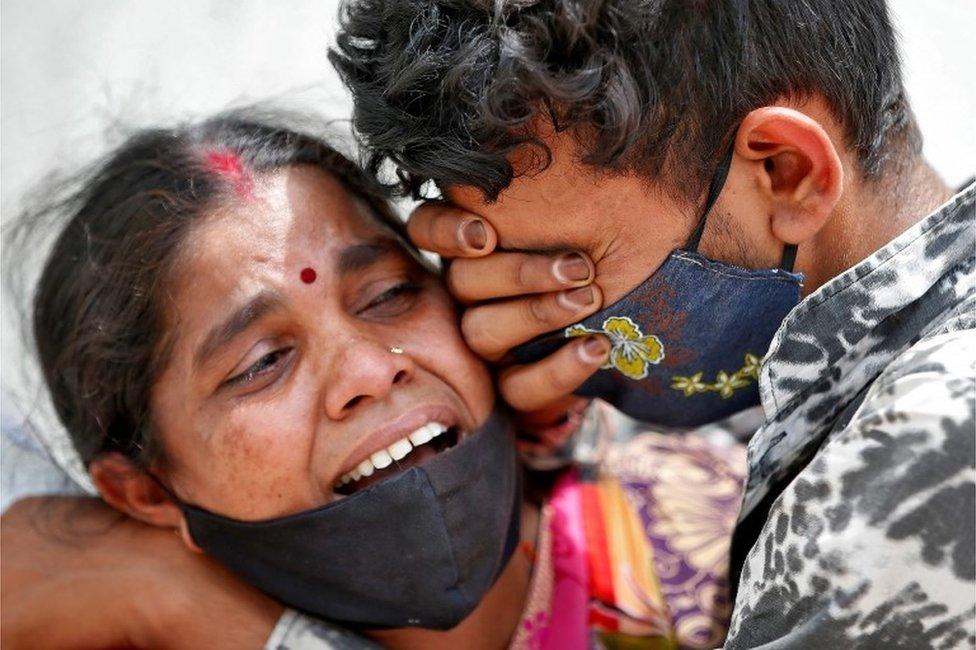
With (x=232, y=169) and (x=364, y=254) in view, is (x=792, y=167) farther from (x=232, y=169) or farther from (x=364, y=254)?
(x=232, y=169)

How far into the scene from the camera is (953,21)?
489cm

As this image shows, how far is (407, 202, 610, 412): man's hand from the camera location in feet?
7.98

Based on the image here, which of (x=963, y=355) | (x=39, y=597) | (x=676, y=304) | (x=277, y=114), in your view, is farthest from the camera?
(x=277, y=114)

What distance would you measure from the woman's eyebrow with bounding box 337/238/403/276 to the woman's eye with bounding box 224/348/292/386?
0.76 ft

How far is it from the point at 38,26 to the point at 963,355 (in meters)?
4.65

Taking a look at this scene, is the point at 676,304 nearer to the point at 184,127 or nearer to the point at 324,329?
the point at 324,329

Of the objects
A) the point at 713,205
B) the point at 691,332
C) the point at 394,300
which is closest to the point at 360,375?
the point at 394,300

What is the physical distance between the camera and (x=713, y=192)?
2326 mm

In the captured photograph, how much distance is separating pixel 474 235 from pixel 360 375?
398 millimetres

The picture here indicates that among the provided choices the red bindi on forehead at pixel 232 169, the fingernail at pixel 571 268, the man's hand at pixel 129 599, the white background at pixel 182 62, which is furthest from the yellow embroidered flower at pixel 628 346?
the white background at pixel 182 62

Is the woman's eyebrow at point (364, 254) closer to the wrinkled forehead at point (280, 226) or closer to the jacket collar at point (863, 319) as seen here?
the wrinkled forehead at point (280, 226)

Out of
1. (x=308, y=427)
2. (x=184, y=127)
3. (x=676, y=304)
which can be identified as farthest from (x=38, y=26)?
(x=676, y=304)

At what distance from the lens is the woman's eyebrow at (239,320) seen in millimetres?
2535

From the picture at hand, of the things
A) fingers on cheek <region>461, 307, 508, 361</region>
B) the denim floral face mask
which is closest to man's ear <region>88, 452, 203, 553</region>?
fingers on cheek <region>461, 307, 508, 361</region>
